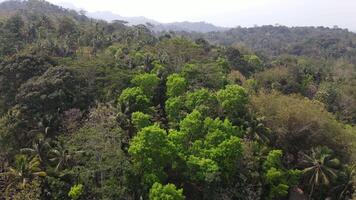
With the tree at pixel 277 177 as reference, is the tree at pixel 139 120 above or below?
above

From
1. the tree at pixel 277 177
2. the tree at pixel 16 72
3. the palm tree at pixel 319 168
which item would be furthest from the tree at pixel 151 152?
the tree at pixel 16 72

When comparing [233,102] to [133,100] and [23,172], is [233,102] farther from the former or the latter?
[23,172]

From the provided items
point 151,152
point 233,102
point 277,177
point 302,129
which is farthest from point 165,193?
point 302,129

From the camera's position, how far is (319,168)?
37438 millimetres

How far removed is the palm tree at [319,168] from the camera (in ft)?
122

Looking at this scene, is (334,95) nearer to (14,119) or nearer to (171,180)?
(171,180)

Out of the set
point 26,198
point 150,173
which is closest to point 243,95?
point 150,173

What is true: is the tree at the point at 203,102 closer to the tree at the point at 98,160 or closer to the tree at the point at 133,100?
the tree at the point at 133,100

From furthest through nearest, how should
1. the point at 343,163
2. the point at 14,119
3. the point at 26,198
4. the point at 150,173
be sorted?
the point at 343,163 < the point at 14,119 < the point at 150,173 < the point at 26,198

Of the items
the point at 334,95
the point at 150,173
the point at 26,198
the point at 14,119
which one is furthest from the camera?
the point at 334,95

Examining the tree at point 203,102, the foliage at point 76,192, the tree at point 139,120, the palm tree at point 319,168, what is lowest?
the foliage at point 76,192

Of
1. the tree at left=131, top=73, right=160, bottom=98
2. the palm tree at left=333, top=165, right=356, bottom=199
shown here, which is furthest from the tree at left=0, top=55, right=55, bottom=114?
the palm tree at left=333, top=165, right=356, bottom=199

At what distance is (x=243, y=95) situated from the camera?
43.1 m

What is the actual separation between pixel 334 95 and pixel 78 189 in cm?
4583
